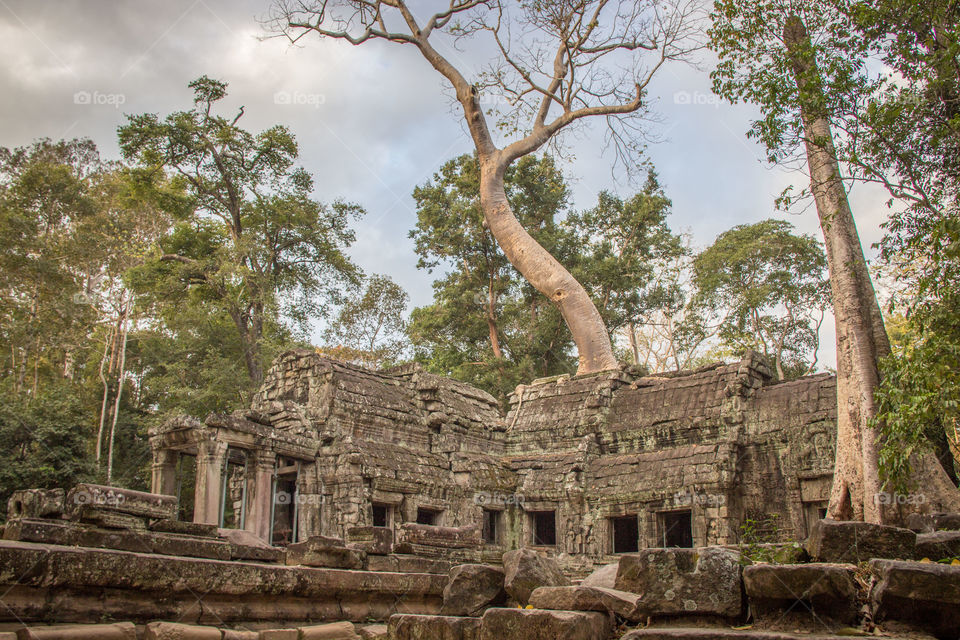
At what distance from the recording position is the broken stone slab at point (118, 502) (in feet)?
15.7

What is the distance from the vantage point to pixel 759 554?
4340 millimetres

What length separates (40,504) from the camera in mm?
4891

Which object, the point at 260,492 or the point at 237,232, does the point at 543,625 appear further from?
the point at 237,232

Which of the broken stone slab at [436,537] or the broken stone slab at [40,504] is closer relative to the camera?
the broken stone slab at [40,504]

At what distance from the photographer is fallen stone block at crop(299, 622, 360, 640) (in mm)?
4754

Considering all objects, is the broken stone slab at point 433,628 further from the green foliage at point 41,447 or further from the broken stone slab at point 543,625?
the green foliage at point 41,447

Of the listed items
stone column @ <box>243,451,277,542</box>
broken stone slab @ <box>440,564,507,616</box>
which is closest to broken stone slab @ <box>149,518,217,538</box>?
broken stone slab @ <box>440,564,507,616</box>

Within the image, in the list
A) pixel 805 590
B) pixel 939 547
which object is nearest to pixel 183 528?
pixel 805 590

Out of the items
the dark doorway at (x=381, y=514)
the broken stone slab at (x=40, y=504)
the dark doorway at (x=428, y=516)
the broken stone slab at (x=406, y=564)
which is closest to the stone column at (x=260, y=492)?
the dark doorway at (x=381, y=514)

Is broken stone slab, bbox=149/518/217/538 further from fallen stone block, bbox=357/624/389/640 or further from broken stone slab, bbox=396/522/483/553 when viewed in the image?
broken stone slab, bbox=396/522/483/553

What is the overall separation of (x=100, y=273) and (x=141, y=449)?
728 cm

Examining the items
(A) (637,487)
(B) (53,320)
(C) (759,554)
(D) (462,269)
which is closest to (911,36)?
(C) (759,554)

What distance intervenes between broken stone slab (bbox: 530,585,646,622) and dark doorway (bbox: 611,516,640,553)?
387 inches

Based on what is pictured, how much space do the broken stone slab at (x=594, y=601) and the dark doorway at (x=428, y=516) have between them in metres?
9.65
